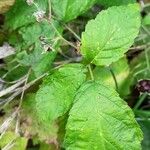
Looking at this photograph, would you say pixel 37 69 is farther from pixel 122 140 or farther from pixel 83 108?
pixel 122 140

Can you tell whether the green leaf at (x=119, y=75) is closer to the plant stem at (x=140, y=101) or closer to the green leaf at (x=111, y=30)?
the plant stem at (x=140, y=101)

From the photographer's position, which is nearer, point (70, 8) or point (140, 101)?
point (70, 8)

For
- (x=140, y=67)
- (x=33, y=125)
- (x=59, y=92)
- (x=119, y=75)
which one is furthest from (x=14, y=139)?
(x=140, y=67)

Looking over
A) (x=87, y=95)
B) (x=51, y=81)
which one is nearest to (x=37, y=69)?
(x=51, y=81)

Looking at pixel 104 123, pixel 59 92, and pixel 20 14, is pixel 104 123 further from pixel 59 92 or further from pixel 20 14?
pixel 20 14

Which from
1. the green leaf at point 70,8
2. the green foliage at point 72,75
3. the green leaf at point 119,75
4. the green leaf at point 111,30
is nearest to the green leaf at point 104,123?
the green foliage at point 72,75
